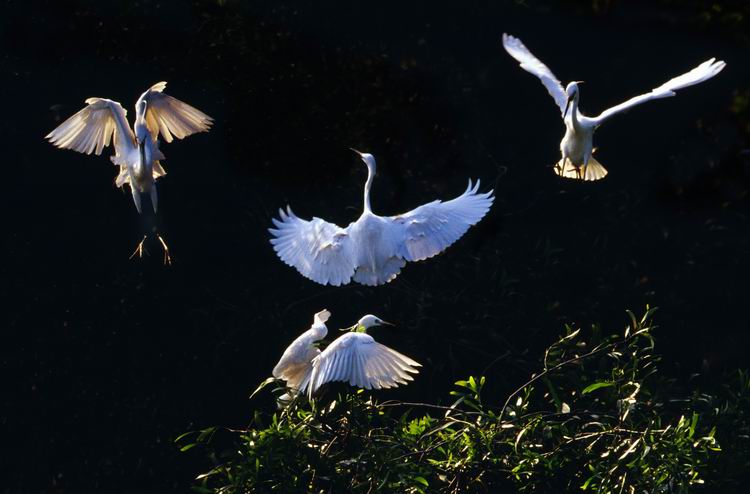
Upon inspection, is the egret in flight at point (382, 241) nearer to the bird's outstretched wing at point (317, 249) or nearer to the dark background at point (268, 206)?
the bird's outstretched wing at point (317, 249)

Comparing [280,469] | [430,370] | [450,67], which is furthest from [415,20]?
[280,469]

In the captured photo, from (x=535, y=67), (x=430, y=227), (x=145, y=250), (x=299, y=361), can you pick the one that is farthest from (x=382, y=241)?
(x=145, y=250)

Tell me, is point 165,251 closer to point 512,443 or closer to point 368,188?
point 368,188

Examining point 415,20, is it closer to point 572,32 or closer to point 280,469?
point 572,32

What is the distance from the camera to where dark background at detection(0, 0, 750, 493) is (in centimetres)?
679

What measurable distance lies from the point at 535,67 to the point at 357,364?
135 centimetres

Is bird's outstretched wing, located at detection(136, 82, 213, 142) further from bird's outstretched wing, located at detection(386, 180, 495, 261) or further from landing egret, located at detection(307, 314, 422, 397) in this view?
landing egret, located at detection(307, 314, 422, 397)

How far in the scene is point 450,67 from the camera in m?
6.90

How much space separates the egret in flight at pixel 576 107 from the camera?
601 cm

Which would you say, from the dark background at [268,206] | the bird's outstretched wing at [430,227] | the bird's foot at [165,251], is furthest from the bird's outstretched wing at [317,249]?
the dark background at [268,206]

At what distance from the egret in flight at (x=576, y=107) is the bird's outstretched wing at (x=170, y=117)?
3.28 ft

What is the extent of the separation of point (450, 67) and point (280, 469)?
187 cm

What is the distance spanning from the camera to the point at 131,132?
6012 mm

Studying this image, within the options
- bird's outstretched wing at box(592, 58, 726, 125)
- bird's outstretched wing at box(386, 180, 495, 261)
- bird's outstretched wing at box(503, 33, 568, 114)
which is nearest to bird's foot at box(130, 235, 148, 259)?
bird's outstretched wing at box(386, 180, 495, 261)
